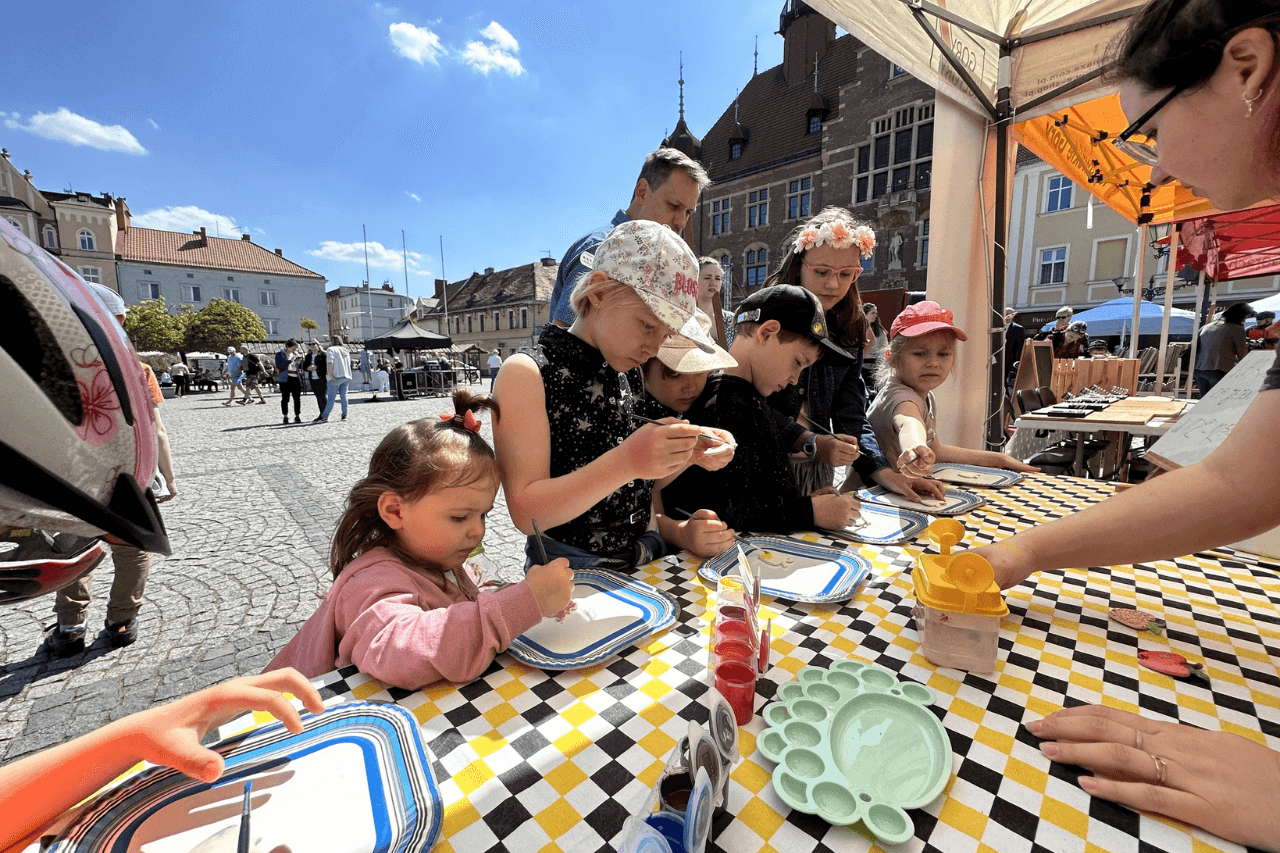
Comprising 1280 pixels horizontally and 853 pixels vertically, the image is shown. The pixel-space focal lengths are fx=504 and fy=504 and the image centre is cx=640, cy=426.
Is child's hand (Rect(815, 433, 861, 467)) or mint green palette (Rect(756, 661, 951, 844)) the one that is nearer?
mint green palette (Rect(756, 661, 951, 844))

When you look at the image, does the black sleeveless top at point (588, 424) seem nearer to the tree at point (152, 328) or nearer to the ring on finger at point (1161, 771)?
the ring on finger at point (1161, 771)

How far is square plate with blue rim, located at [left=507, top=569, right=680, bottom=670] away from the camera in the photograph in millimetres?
918

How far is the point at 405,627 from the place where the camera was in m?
0.87

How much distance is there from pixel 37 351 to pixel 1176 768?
135 centimetres

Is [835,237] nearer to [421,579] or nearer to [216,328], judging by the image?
[421,579]

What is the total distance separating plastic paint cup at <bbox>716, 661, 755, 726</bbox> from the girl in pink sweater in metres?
0.33

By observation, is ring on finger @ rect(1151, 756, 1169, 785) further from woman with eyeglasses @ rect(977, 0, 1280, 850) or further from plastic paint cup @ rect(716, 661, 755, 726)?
plastic paint cup @ rect(716, 661, 755, 726)

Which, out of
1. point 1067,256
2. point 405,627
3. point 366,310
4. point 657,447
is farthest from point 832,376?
point 366,310

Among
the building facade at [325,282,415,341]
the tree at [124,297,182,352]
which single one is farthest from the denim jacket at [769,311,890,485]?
the building facade at [325,282,415,341]

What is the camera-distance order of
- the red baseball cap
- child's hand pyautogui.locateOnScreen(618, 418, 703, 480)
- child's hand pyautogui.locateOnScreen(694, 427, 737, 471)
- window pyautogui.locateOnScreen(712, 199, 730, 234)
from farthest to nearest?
window pyautogui.locateOnScreen(712, 199, 730, 234) → the red baseball cap → child's hand pyautogui.locateOnScreen(694, 427, 737, 471) → child's hand pyautogui.locateOnScreen(618, 418, 703, 480)

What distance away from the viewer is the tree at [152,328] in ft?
90.8

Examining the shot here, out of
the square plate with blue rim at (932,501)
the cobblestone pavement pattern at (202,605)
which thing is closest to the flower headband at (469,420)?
the square plate with blue rim at (932,501)

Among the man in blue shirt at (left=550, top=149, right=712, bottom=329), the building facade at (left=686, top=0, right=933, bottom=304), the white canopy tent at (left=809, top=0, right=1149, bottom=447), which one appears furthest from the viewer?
the building facade at (left=686, top=0, right=933, bottom=304)

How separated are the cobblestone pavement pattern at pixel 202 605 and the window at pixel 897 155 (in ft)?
74.0
